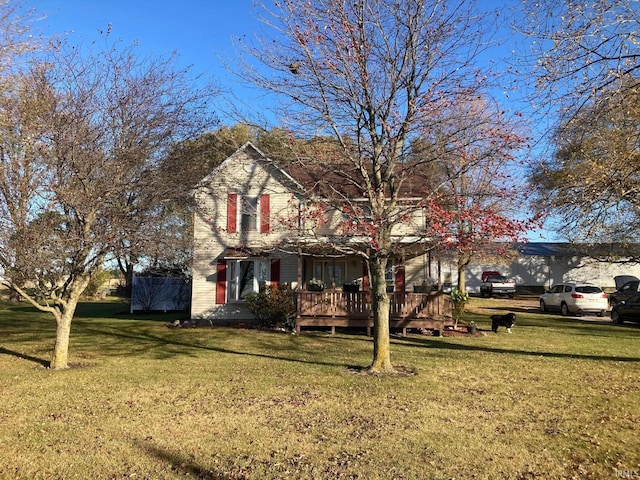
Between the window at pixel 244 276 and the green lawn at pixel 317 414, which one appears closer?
the green lawn at pixel 317 414

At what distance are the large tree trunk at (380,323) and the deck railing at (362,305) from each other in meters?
6.30

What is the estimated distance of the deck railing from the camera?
1591 centimetres

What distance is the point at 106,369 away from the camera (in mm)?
9734

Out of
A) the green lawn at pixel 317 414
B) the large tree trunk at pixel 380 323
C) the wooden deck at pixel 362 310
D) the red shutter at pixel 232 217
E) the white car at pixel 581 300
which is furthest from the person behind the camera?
the white car at pixel 581 300

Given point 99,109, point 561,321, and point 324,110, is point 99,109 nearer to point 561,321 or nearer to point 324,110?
point 324,110

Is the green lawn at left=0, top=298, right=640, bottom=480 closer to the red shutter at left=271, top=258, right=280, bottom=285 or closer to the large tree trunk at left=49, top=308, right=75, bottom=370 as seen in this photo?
the large tree trunk at left=49, top=308, right=75, bottom=370

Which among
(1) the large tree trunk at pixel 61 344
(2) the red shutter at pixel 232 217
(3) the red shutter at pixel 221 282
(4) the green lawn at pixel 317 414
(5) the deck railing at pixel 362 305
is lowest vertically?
(4) the green lawn at pixel 317 414

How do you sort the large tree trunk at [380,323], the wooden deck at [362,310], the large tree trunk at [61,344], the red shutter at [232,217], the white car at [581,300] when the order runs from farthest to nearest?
the white car at [581,300] → the red shutter at [232,217] → the wooden deck at [362,310] → the large tree trunk at [61,344] → the large tree trunk at [380,323]

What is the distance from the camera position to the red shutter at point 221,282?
18.8 m

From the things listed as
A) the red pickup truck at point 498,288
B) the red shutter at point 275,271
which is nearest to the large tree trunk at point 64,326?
the red shutter at point 275,271

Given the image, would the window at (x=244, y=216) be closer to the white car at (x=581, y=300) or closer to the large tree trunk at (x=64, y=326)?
the large tree trunk at (x=64, y=326)

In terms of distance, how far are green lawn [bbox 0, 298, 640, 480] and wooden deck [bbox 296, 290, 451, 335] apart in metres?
3.43

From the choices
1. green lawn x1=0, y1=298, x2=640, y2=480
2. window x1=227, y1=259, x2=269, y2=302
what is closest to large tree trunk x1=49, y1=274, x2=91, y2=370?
green lawn x1=0, y1=298, x2=640, y2=480

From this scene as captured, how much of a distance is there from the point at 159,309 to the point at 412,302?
1547 centimetres
